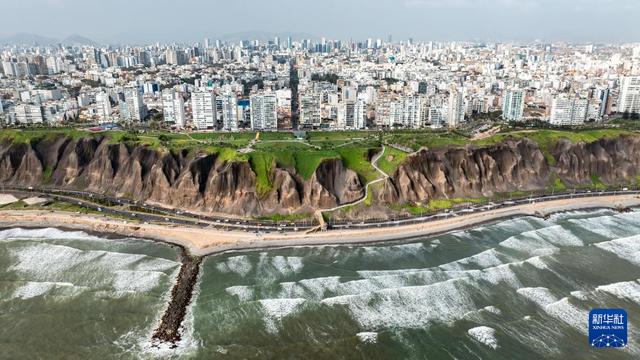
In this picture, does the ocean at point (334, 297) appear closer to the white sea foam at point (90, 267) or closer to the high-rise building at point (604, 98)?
the white sea foam at point (90, 267)

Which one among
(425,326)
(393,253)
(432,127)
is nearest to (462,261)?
(393,253)

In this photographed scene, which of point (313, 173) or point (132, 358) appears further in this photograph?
point (313, 173)

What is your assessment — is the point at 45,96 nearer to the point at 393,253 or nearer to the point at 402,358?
the point at 393,253

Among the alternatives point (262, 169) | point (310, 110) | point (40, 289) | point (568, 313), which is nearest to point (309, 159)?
point (262, 169)

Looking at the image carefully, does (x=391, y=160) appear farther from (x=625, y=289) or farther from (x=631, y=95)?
(x=631, y=95)

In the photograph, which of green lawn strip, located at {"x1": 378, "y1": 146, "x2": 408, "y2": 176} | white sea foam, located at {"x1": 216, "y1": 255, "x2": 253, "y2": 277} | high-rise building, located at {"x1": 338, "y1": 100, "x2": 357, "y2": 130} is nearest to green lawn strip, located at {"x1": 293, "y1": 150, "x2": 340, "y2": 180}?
green lawn strip, located at {"x1": 378, "y1": 146, "x2": 408, "y2": 176}

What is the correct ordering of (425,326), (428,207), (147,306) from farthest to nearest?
1. (428,207)
2. (147,306)
3. (425,326)

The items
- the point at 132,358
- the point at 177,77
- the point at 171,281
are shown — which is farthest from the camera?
the point at 177,77
